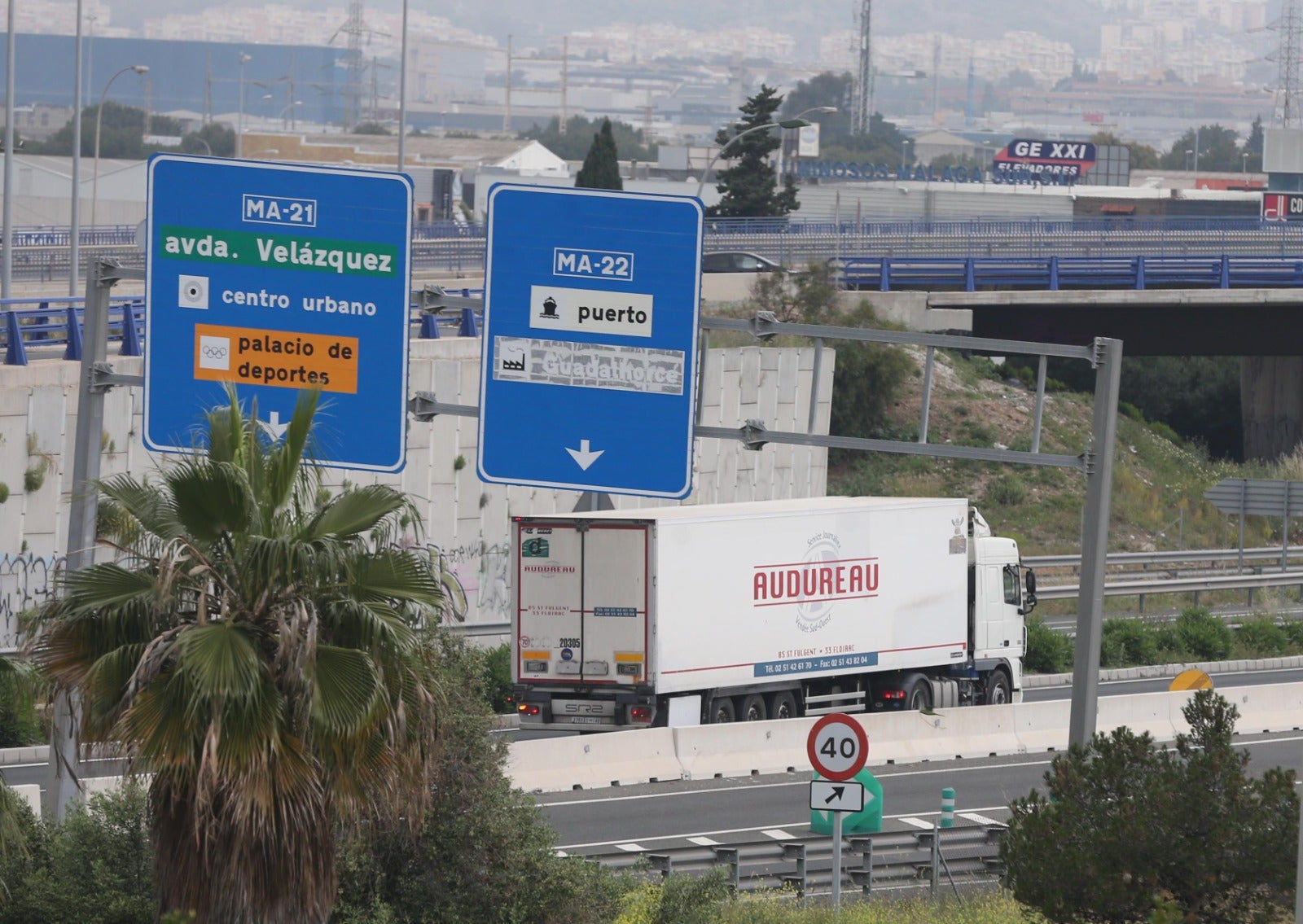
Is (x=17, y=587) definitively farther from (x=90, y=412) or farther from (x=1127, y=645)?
(x=1127, y=645)

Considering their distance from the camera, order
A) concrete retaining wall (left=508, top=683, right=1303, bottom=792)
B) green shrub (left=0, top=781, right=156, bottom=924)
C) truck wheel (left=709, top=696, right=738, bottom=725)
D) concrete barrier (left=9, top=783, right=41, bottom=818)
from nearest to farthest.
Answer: green shrub (left=0, top=781, right=156, bottom=924), concrete barrier (left=9, top=783, right=41, bottom=818), concrete retaining wall (left=508, top=683, right=1303, bottom=792), truck wheel (left=709, top=696, right=738, bottom=725)

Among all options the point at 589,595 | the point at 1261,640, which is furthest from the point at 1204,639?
the point at 589,595

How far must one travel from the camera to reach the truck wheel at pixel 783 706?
2711cm

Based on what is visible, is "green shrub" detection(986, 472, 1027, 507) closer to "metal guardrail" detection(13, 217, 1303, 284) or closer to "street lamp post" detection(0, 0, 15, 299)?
"metal guardrail" detection(13, 217, 1303, 284)

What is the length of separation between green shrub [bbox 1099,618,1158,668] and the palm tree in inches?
1104

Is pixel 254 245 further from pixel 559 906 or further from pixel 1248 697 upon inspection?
pixel 1248 697

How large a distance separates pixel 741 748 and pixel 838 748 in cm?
946

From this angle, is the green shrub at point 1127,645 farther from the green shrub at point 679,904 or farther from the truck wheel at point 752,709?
the green shrub at point 679,904

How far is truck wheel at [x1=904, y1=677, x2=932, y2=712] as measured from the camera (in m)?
28.7

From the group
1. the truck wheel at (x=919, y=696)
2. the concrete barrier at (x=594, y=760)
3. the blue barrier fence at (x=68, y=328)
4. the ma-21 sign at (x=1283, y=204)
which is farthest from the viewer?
the ma-21 sign at (x=1283, y=204)

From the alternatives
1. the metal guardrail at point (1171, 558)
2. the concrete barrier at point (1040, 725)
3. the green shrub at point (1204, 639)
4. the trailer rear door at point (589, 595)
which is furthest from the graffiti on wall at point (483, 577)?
the green shrub at point (1204, 639)

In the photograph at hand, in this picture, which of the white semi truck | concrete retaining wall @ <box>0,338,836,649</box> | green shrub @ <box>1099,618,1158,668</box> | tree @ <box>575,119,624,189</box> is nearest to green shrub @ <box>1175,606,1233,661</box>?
green shrub @ <box>1099,618,1158,668</box>

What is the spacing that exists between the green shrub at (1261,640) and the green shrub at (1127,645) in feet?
7.49

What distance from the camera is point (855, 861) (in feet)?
61.8
